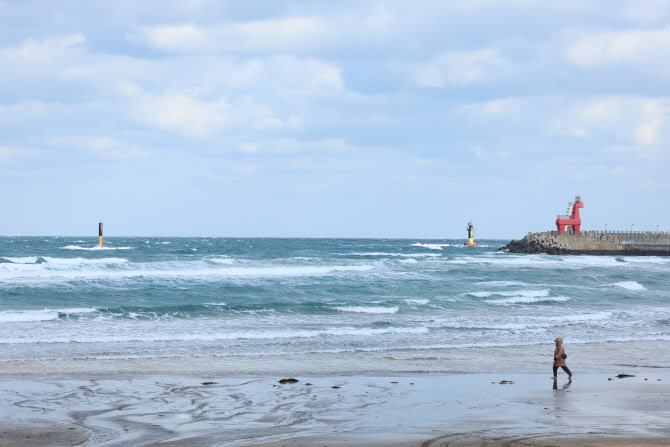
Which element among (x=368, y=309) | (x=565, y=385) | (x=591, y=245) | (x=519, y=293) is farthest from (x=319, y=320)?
(x=591, y=245)

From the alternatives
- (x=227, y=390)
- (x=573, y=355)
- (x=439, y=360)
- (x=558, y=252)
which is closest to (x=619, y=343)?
(x=573, y=355)

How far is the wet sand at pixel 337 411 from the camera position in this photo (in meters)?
8.17

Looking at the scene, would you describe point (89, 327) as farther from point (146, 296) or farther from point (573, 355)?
point (573, 355)

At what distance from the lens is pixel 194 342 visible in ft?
58.3

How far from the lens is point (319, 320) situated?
22.6 meters

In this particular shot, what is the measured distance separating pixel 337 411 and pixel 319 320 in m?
12.7

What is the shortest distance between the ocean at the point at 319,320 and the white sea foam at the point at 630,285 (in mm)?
210

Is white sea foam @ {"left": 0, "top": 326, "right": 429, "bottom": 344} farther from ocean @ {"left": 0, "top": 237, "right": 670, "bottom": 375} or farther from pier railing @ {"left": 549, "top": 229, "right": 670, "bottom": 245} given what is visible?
pier railing @ {"left": 549, "top": 229, "right": 670, "bottom": 245}

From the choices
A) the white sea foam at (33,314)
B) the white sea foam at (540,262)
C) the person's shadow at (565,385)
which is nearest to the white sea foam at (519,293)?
the white sea foam at (33,314)

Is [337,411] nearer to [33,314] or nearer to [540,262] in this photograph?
[33,314]

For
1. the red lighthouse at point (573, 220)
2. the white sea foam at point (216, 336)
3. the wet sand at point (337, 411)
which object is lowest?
the white sea foam at point (216, 336)

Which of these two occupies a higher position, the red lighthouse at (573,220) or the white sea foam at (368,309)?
the red lighthouse at (573,220)

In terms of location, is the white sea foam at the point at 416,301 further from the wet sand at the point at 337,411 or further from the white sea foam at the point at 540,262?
the white sea foam at the point at 540,262

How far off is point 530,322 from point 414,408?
46.0 feet
